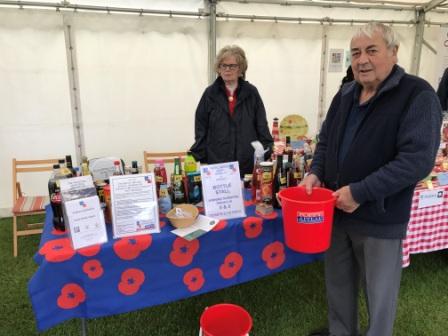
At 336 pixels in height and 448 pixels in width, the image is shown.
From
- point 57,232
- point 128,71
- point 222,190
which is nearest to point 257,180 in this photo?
point 222,190

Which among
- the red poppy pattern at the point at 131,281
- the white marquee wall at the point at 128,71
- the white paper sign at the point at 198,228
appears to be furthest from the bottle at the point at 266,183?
the white marquee wall at the point at 128,71

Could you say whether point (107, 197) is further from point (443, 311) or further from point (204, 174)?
point (443, 311)

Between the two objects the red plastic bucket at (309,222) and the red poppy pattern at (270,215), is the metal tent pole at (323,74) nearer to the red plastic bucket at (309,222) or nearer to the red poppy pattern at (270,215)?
the red poppy pattern at (270,215)

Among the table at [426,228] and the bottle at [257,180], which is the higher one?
the bottle at [257,180]

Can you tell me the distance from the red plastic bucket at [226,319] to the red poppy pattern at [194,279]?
126 millimetres

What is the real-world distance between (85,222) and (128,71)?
2608mm

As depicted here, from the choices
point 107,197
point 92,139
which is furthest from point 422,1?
point 107,197

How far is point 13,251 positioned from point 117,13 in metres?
2.38

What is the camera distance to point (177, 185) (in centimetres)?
167

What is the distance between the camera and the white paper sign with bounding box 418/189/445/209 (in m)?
1.94

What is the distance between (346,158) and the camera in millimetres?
1398

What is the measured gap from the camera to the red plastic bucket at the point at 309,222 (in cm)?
131

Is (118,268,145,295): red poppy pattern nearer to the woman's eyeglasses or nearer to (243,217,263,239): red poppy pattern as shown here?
(243,217,263,239): red poppy pattern

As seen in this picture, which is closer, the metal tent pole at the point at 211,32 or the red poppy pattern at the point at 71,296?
the red poppy pattern at the point at 71,296
